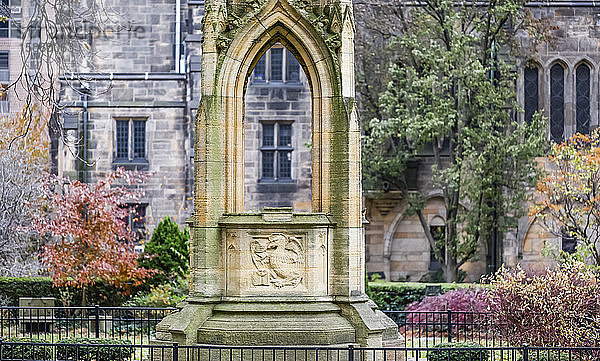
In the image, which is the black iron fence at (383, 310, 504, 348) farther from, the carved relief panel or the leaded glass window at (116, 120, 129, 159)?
the leaded glass window at (116, 120, 129, 159)

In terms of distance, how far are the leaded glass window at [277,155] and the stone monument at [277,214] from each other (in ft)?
56.4

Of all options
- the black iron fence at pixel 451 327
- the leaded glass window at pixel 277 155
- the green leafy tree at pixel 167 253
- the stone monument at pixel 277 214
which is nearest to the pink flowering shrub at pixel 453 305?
the black iron fence at pixel 451 327

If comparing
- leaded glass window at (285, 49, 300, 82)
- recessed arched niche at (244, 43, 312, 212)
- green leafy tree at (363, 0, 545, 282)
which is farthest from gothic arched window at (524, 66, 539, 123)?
leaded glass window at (285, 49, 300, 82)

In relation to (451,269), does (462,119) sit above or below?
→ above

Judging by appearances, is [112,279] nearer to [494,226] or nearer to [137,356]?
[137,356]

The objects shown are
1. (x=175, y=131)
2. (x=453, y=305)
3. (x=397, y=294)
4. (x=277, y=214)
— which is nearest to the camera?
(x=277, y=214)

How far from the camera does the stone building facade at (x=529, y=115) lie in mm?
29641

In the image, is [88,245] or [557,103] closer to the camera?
[88,245]

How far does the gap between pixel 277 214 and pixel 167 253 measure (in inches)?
480

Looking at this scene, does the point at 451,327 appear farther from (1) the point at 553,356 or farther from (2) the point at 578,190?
(2) the point at 578,190

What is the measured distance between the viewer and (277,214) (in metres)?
12.7

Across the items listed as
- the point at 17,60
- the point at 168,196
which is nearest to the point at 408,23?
the point at 168,196

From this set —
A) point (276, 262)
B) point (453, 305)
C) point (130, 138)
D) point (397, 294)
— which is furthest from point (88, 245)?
point (276, 262)

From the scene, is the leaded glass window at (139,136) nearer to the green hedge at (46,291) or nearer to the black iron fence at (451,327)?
the green hedge at (46,291)
